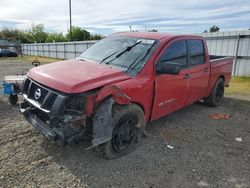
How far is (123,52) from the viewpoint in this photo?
415 centimetres

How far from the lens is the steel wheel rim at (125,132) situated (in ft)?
11.4

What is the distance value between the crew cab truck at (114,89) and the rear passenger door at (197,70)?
0.08 feet

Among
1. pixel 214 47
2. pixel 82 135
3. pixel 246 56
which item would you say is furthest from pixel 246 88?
pixel 82 135

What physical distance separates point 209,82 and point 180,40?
1.73 meters

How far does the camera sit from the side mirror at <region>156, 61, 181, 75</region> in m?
3.79

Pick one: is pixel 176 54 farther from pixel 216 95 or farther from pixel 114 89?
pixel 216 95

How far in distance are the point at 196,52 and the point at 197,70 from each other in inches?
16.8

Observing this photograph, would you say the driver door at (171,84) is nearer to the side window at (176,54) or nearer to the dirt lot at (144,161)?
the side window at (176,54)

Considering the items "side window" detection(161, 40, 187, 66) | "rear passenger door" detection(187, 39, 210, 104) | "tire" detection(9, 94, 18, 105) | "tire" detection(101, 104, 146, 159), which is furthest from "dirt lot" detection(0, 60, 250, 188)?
"side window" detection(161, 40, 187, 66)

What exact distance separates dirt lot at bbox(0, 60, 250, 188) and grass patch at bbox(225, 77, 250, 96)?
4.03 meters

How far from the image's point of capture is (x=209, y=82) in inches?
230

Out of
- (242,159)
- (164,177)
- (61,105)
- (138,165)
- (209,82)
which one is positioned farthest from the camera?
(209,82)

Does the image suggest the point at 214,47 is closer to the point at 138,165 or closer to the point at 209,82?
the point at 209,82

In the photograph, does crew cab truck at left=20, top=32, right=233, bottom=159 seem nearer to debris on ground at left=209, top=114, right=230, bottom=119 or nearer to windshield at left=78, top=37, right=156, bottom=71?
windshield at left=78, top=37, right=156, bottom=71
